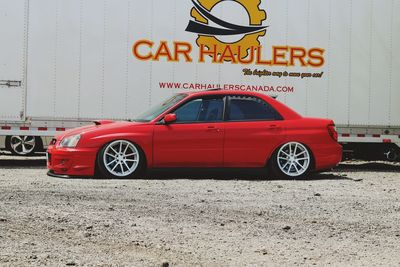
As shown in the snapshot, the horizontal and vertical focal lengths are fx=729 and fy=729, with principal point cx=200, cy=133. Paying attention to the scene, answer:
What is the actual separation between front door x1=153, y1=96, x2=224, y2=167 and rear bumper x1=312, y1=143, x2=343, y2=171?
1.52 metres

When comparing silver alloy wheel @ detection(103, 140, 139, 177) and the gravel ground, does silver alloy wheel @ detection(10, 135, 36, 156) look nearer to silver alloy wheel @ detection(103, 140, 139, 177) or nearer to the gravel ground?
the gravel ground

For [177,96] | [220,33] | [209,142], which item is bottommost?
[209,142]

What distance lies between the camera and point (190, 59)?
520 inches

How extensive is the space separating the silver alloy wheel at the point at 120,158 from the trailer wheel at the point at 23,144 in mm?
2788

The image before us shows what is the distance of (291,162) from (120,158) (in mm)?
2635

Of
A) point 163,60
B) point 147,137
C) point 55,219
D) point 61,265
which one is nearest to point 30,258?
point 61,265

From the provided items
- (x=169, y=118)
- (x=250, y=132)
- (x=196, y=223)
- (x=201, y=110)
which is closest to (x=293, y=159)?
(x=250, y=132)

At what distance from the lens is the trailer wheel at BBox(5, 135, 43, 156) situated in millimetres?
13023

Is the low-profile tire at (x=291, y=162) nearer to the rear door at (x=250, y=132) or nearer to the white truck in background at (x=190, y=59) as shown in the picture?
the rear door at (x=250, y=132)

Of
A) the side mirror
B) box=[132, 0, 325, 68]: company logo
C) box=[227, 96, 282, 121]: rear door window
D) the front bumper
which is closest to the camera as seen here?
the front bumper

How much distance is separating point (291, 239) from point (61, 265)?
210cm

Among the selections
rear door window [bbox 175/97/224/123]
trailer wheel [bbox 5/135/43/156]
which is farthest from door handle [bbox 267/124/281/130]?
trailer wheel [bbox 5/135/43/156]

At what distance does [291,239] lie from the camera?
20.5ft

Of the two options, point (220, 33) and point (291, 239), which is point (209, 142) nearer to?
point (220, 33)
